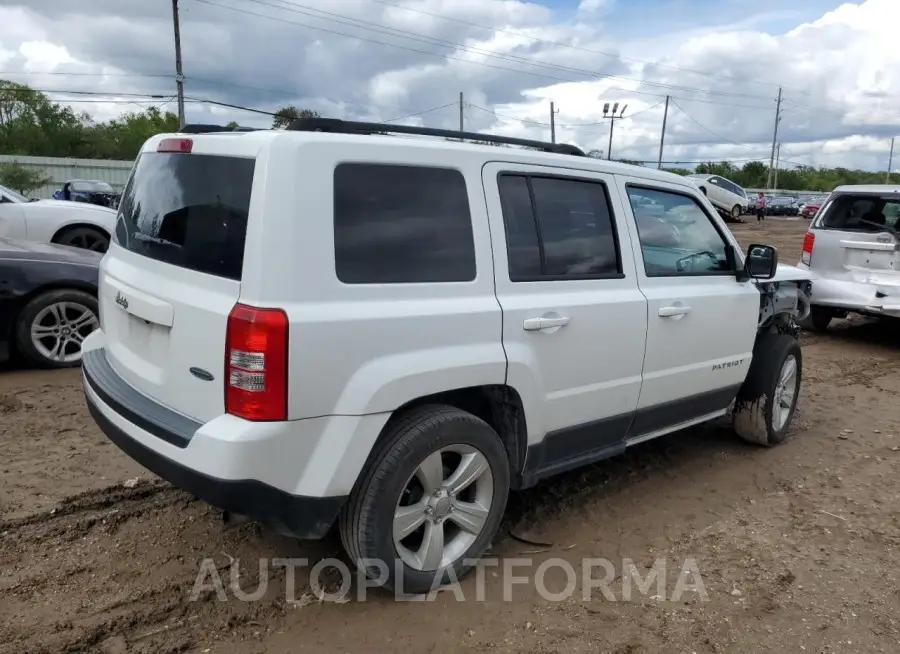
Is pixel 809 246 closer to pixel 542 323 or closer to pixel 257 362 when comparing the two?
pixel 542 323

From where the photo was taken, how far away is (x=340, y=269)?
8.75 ft

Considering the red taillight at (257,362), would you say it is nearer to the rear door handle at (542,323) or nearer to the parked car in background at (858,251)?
the rear door handle at (542,323)

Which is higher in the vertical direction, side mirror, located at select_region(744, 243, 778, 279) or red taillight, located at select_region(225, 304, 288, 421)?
side mirror, located at select_region(744, 243, 778, 279)

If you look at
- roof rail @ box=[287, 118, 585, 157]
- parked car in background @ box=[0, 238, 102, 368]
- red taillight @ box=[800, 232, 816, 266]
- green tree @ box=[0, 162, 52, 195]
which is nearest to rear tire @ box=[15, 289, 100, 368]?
parked car in background @ box=[0, 238, 102, 368]

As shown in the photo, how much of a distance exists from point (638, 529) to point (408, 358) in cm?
182

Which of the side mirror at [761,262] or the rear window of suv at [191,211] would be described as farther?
the side mirror at [761,262]

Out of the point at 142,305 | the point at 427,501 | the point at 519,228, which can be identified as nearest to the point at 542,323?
the point at 519,228

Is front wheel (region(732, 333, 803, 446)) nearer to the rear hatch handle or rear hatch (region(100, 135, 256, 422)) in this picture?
rear hatch (region(100, 135, 256, 422))

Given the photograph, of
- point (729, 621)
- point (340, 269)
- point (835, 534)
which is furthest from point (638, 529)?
point (340, 269)

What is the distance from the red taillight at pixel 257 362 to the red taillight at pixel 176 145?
90 cm

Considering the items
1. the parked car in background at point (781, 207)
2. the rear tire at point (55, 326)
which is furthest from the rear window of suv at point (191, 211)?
the parked car in background at point (781, 207)

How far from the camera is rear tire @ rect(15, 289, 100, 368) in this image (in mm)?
5926

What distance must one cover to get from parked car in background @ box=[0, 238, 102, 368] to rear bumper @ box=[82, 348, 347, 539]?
3.47 metres

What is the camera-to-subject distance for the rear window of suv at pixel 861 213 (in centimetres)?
808
